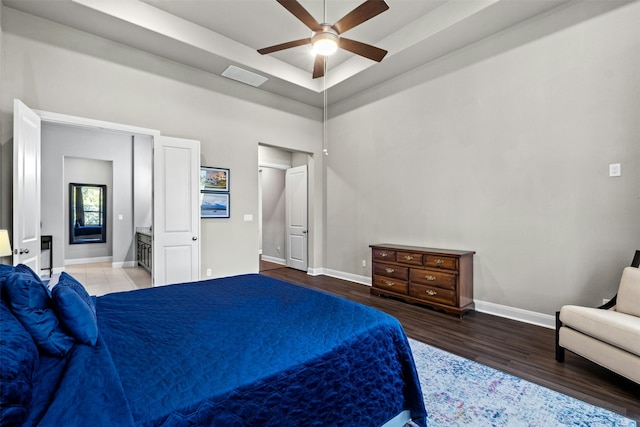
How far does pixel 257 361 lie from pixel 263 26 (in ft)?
13.7

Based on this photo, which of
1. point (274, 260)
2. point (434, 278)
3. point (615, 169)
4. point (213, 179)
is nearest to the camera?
point (615, 169)

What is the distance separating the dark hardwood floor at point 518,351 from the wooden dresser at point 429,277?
140 mm

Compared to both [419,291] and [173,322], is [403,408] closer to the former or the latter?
[173,322]

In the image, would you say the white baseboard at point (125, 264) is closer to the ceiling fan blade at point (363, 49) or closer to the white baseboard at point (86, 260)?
the white baseboard at point (86, 260)

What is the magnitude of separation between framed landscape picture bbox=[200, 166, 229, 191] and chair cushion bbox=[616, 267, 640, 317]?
4.82m

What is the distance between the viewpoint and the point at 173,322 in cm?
169

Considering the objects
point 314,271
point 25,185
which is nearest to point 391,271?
point 314,271

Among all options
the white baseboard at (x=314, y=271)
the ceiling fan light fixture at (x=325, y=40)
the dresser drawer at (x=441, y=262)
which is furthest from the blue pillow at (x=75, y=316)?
the white baseboard at (x=314, y=271)

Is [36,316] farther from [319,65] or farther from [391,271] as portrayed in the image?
[391,271]

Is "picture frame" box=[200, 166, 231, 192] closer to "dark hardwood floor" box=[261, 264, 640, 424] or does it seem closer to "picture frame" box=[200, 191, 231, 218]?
"picture frame" box=[200, 191, 231, 218]

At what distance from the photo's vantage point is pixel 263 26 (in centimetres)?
400

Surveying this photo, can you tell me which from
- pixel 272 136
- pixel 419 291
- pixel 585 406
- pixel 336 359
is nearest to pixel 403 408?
pixel 336 359

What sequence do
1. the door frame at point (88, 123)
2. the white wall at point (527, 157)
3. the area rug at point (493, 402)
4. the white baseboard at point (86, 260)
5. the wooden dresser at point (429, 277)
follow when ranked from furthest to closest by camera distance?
the white baseboard at point (86, 260) → the wooden dresser at point (429, 277) → the door frame at point (88, 123) → the white wall at point (527, 157) → the area rug at point (493, 402)

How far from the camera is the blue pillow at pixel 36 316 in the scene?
45.9 inches
